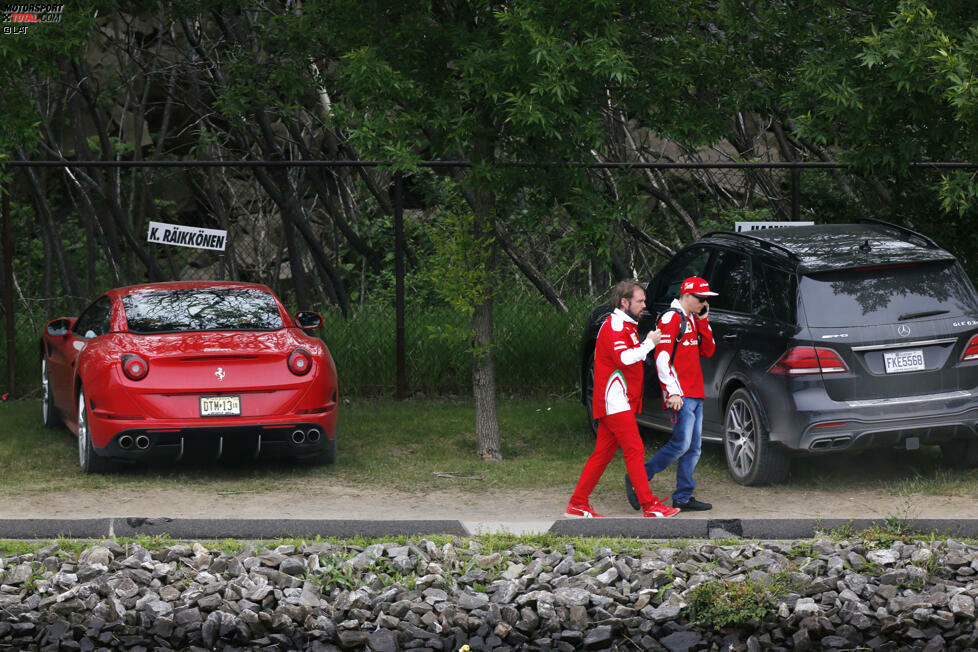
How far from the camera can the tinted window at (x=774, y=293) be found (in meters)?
8.69

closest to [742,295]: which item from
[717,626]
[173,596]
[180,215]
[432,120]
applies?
[432,120]

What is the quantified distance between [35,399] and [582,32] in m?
7.47

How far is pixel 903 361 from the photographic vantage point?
8.48 meters

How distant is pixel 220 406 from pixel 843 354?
14.3 feet

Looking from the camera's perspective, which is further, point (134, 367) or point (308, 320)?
point (308, 320)

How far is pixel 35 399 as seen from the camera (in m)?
13.5

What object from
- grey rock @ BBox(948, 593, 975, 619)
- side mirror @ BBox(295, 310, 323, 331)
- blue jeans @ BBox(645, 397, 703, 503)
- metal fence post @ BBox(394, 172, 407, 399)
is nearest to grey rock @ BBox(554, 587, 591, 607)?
grey rock @ BBox(948, 593, 975, 619)

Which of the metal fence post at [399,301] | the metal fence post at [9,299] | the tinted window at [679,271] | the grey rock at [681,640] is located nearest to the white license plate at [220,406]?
the tinted window at [679,271]

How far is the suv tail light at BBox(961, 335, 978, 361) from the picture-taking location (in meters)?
8.60

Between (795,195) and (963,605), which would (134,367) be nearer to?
(963,605)

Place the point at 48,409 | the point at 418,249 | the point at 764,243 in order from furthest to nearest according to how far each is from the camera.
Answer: the point at 418,249 < the point at 48,409 < the point at 764,243

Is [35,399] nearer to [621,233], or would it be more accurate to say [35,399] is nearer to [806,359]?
[621,233]

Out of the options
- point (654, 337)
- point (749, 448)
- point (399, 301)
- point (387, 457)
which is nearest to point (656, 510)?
point (654, 337)

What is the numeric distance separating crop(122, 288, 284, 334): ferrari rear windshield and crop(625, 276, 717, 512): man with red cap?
3.34 metres
